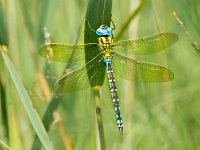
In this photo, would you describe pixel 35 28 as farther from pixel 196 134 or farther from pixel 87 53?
pixel 196 134

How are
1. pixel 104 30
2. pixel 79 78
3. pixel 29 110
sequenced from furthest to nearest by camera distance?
pixel 79 78 → pixel 104 30 → pixel 29 110

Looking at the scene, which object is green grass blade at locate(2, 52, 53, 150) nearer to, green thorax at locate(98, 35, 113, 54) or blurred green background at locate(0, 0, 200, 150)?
blurred green background at locate(0, 0, 200, 150)

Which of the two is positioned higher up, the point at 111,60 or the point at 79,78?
the point at 111,60

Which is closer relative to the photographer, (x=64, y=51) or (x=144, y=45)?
(x=64, y=51)

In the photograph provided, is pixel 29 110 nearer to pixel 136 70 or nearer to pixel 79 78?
pixel 79 78

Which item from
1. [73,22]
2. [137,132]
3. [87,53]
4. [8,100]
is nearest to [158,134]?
[137,132]

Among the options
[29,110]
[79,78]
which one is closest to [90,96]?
[79,78]

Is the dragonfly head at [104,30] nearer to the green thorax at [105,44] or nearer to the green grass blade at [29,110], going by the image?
the green thorax at [105,44]
